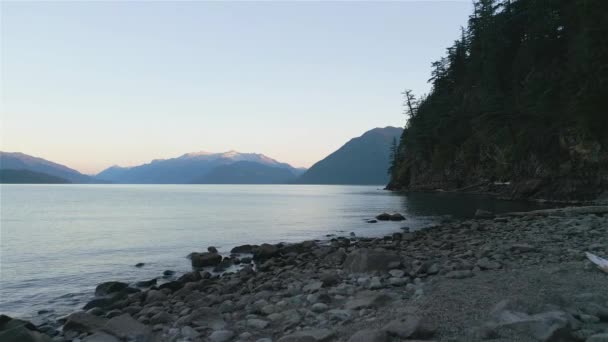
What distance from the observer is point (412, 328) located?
6.51 metres

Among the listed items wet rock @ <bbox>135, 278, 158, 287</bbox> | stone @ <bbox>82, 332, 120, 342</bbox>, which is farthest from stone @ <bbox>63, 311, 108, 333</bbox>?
wet rock @ <bbox>135, 278, 158, 287</bbox>

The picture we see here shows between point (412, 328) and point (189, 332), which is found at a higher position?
point (412, 328)

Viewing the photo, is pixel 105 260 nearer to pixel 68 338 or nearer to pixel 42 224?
pixel 68 338

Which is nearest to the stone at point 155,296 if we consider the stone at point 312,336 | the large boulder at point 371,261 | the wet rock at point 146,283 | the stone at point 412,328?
the wet rock at point 146,283

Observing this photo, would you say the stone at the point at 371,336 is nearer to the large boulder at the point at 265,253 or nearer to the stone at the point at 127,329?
the stone at the point at 127,329

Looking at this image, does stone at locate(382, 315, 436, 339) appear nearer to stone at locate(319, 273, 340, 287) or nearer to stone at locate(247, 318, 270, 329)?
stone at locate(247, 318, 270, 329)

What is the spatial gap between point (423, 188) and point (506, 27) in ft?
136

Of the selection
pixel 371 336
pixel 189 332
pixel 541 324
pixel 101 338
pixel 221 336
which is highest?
pixel 541 324

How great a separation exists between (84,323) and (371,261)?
885 cm

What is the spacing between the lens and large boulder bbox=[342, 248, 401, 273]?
509 inches

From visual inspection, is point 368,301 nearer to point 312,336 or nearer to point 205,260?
point 312,336

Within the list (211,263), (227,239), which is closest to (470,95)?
(227,239)

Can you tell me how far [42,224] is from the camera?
42531 mm

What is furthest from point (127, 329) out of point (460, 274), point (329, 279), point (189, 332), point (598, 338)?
point (598, 338)
